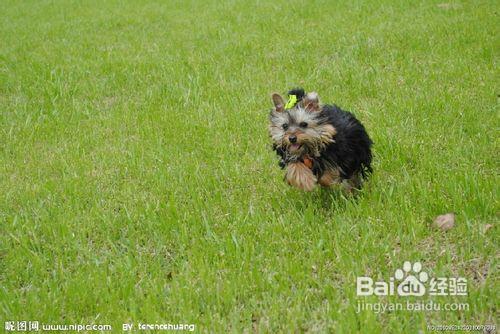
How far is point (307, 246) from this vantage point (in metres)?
4.59

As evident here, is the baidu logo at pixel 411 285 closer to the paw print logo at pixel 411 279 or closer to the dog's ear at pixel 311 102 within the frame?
the paw print logo at pixel 411 279

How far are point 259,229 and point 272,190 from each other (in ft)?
2.84

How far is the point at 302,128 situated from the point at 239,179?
4.95 feet

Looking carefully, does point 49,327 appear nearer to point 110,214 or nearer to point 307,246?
point 110,214

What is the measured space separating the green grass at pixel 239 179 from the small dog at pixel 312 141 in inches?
13.6

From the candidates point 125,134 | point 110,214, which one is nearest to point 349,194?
point 110,214

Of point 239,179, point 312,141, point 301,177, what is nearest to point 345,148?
point 312,141

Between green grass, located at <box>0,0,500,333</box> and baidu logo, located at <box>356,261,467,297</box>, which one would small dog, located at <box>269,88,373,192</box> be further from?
baidu logo, located at <box>356,261,467,297</box>

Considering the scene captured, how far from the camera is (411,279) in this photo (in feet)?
12.9

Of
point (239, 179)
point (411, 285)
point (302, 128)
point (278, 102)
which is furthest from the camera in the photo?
point (239, 179)

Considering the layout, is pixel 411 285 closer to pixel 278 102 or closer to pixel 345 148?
pixel 345 148

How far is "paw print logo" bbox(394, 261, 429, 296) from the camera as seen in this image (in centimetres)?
381

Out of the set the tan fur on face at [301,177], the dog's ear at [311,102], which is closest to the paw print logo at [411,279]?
the tan fur on face at [301,177]

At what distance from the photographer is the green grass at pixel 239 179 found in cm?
411
